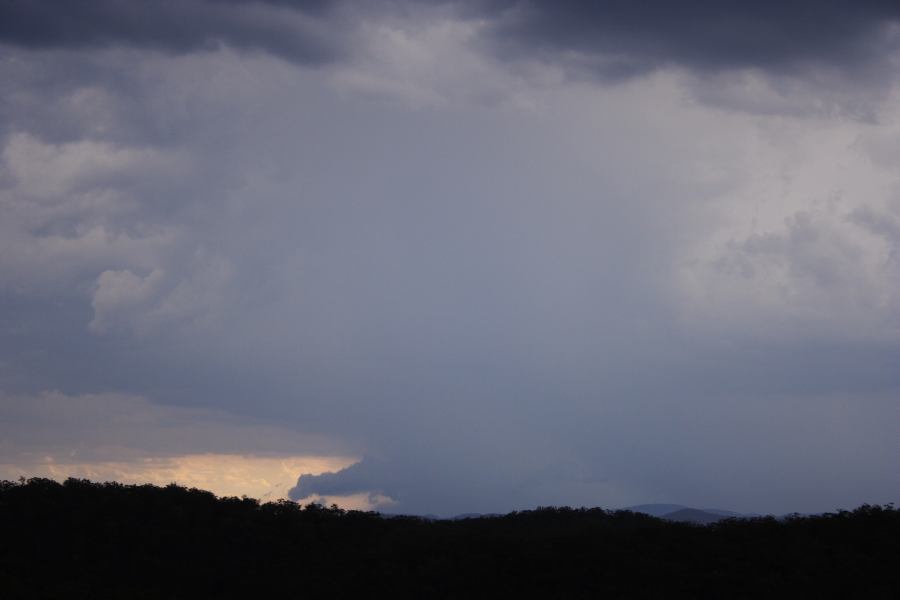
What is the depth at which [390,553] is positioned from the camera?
39.6 metres

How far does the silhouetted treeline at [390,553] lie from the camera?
3338 cm

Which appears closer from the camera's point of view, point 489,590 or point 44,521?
point 489,590

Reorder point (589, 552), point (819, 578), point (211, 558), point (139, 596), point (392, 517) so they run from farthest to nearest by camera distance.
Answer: point (392, 517) < point (211, 558) < point (589, 552) < point (139, 596) < point (819, 578)

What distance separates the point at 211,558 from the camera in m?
40.3

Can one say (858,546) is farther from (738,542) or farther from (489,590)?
(489,590)

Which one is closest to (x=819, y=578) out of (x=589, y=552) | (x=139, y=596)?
(x=589, y=552)

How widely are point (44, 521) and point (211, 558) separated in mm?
8734

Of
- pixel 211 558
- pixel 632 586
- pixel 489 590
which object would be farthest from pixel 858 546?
pixel 211 558

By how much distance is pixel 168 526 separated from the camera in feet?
141

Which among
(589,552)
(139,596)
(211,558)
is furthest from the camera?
(211,558)

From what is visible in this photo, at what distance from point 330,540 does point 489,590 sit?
38.3 ft

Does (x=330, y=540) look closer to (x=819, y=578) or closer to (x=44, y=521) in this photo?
(x=44, y=521)

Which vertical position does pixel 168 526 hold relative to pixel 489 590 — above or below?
above

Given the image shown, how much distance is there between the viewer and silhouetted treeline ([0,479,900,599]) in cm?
3338
